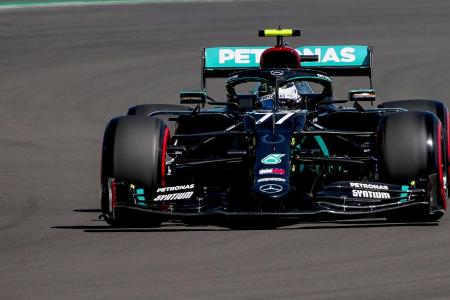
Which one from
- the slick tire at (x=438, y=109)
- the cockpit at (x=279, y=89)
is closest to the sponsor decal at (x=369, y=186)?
the slick tire at (x=438, y=109)

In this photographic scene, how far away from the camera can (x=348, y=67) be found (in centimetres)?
1712

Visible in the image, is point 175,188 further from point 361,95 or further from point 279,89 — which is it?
point 279,89

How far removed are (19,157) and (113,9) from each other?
15.1 metres

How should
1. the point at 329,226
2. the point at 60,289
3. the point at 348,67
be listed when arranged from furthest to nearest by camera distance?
the point at 348,67, the point at 329,226, the point at 60,289

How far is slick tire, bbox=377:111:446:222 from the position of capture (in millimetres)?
12797

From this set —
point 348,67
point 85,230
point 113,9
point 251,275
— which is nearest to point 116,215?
point 85,230

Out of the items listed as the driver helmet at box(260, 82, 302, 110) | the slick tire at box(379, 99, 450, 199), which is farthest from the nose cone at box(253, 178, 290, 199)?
the driver helmet at box(260, 82, 302, 110)

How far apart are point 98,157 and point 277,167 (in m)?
5.58

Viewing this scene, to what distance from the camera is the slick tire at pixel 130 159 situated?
42.5 feet

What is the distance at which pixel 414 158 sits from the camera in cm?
1283

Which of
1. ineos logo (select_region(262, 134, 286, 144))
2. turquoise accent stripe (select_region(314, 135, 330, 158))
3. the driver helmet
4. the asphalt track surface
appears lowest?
the asphalt track surface

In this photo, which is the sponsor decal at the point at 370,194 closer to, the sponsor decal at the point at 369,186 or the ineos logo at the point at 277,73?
the sponsor decal at the point at 369,186

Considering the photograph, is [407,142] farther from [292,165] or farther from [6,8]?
[6,8]

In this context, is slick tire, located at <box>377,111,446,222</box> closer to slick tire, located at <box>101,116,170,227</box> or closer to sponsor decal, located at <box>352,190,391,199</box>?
sponsor decal, located at <box>352,190,391,199</box>
